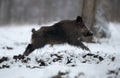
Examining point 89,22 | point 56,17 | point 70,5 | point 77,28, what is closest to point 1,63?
point 77,28

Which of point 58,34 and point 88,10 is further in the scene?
point 88,10

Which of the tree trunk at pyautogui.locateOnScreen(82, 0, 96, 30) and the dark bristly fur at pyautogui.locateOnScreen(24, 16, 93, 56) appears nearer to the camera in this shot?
the dark bristly fur at pyautogui.locateOnScreen(24, 16, 93, 56)

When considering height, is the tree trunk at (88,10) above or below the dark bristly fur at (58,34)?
above

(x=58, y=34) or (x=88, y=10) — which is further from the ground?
(x=88, y=10)

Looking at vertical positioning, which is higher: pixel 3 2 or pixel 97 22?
pixel 3 2

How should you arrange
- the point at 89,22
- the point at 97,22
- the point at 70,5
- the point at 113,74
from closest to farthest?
the point at 113,74, the point at 89,22, the point at 97,22, the point at 70,5

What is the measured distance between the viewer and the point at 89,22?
18.4 m

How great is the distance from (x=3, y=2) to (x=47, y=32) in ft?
80.8

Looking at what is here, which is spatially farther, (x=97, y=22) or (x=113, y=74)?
(x=97, y=22)

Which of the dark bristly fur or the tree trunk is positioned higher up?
the tree trunk

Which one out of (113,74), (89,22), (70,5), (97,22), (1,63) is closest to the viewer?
(113,74)

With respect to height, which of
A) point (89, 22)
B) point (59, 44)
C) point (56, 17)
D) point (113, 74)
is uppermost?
point (56, 17)

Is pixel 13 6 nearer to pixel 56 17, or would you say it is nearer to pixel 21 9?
pixel 21 9

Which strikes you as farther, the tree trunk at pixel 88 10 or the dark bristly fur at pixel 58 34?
the tree trunk at pixel 88 10
